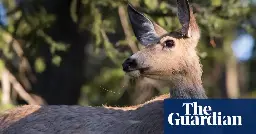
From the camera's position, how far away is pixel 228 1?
13094 mm

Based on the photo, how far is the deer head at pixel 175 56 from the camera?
8852 mm

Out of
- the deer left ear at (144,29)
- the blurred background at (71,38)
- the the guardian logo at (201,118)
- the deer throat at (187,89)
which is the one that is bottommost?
the the guardian logo at (201,118)

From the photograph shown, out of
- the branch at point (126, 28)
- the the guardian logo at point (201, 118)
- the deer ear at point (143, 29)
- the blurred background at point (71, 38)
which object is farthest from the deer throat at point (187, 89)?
the branch at point (126, 28)

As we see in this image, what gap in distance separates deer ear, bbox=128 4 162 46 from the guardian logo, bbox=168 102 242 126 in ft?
2.73

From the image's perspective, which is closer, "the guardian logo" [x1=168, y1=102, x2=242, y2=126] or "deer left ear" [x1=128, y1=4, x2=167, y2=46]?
"the guardian logo" [x1=168, y1=102, x2=242, y2=126]

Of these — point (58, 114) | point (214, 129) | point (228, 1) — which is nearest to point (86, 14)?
point (228, 1)

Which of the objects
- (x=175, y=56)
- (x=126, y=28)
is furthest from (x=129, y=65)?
(x=126, y=28)

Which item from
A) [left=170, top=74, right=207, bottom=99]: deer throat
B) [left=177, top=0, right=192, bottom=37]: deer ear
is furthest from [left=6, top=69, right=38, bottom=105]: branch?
[left=177, top=0, right=192, bottom=37]: deer ear

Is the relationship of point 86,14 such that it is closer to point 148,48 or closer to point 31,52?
point 31,52

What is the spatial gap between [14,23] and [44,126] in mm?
4457

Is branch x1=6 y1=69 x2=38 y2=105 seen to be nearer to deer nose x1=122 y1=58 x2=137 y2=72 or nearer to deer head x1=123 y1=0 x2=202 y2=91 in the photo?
deer head x1=123 y1=0 x2=202 y2=91

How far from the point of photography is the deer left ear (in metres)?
9.22

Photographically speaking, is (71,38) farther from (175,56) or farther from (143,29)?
(175,56)

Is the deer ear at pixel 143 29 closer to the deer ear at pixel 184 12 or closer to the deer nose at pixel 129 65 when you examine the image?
the deer ear at pixel 184 12
